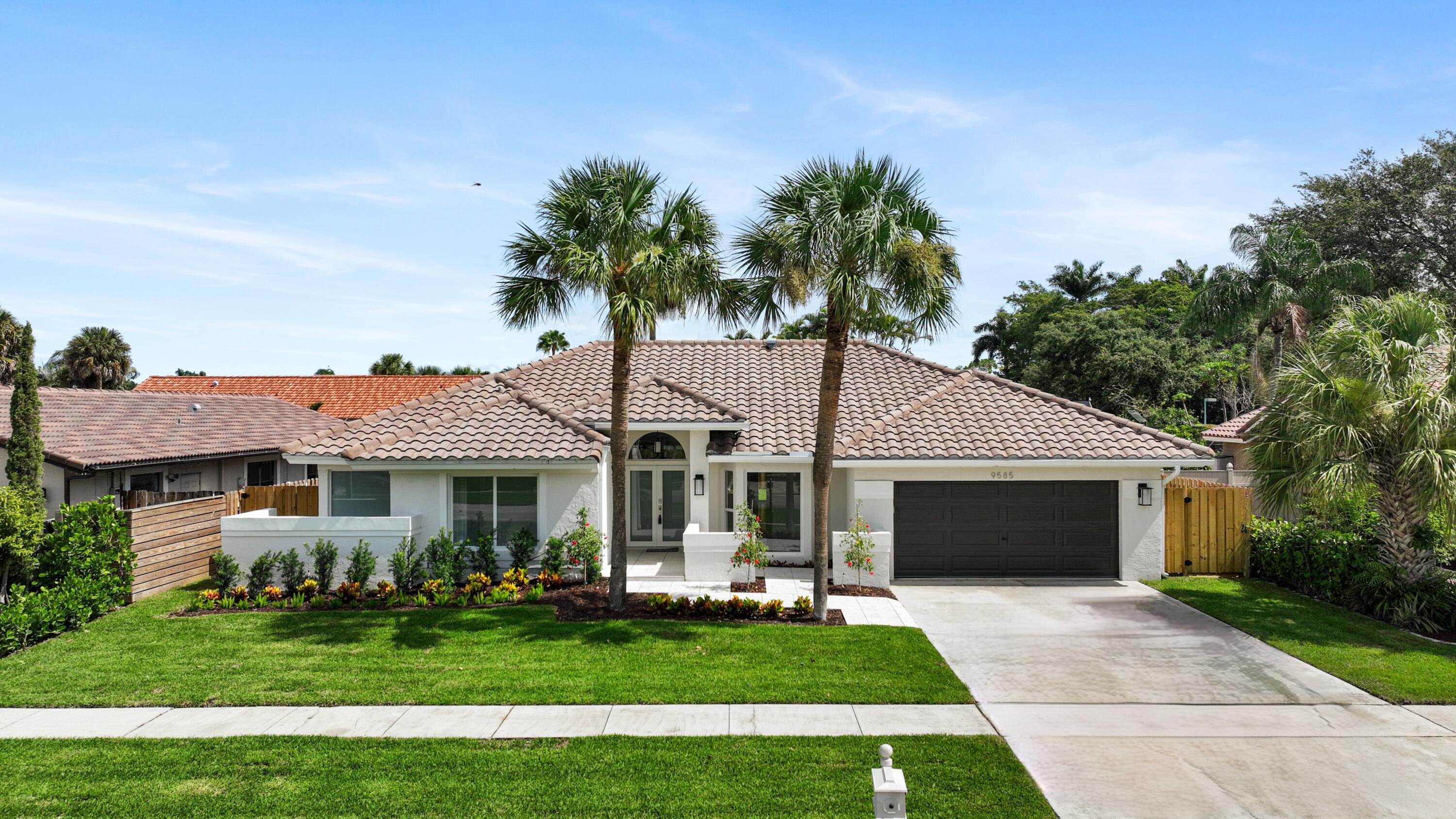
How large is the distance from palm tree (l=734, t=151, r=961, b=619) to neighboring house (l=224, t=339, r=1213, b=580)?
3.90m

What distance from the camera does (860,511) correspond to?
15383 mm

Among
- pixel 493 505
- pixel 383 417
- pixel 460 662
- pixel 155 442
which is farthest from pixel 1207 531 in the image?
pixel 155 442

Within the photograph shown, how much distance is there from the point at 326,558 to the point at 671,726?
887 centimetres

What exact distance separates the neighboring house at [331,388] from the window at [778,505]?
88.3 feet

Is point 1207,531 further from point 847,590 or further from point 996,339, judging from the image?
point 996,339

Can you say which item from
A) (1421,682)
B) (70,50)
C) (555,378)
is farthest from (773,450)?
(70,50)

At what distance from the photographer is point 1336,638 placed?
11.2 meters

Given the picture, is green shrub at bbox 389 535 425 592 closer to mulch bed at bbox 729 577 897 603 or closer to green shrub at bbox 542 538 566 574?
green shrub at bbox 542 538 566 574

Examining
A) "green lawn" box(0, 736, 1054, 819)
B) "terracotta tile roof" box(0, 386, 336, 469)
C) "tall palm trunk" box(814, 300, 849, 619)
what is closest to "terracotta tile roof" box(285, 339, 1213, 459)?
"tall palm trunk" box(814, 300, 849, 619)

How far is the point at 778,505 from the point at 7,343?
3520 centimetres

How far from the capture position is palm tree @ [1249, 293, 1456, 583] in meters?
11.5

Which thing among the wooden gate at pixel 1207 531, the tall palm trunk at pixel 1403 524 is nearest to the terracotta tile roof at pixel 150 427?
the wooden gate at pixel 1207 531

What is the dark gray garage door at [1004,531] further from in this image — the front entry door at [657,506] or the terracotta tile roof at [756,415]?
the front entry door at [657,506]

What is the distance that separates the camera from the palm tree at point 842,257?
35.1 feet
